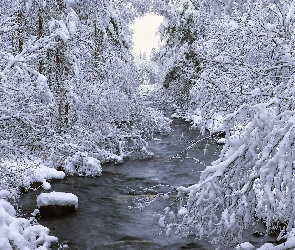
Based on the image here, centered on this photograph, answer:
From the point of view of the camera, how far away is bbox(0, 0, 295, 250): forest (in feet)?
18.2

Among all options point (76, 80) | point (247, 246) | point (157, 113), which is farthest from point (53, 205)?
point (157, 113)

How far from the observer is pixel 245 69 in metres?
7.58

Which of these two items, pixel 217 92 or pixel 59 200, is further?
pixel 59 200

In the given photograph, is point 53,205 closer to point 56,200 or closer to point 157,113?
point 56,200

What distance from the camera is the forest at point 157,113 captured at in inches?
218

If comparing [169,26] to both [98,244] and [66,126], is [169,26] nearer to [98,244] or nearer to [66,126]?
[66,126]

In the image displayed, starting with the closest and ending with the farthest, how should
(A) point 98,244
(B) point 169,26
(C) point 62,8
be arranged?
1. (A) point 98,244
2. (C) point 62,8
3. (B) point 169,26

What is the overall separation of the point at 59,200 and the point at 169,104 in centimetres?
3044

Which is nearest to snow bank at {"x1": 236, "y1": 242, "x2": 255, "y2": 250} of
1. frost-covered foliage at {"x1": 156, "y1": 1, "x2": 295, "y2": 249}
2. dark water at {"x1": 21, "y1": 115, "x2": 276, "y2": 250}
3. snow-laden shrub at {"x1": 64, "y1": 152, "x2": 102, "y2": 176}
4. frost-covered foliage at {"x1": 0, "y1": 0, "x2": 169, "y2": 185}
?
dark water at {"x1": 21, "y1": 115, "x2": 276, "y2": 250}

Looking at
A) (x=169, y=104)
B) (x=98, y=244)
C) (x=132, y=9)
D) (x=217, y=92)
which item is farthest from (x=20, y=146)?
(x=169, y=104)

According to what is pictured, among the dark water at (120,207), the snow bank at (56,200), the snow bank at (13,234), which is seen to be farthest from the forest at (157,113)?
the snow bank at (56,200)

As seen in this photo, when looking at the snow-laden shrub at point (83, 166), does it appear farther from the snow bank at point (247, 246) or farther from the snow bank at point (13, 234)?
the snow bank at point (13, 234)

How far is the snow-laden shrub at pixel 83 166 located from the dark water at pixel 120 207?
1.19 feet

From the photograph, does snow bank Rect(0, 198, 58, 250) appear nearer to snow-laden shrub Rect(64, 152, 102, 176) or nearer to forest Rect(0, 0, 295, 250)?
forest Rect(0, 0, 295, 250)
